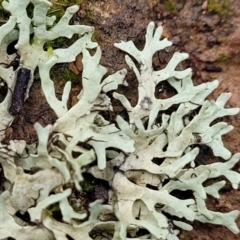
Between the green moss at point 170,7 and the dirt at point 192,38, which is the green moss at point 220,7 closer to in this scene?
the dirt at point 192,38

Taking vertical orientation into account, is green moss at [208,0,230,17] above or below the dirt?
above

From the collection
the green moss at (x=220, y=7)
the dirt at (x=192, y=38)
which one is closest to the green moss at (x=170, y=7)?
the dirt at (x=192, y=38)

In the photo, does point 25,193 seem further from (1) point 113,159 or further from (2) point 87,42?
(2) point 87,42

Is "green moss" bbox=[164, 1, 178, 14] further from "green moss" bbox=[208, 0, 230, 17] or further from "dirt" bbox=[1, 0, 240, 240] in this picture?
"green moss" bbox=[208, 0, 230, 17]

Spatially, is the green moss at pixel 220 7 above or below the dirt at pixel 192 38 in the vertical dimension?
above

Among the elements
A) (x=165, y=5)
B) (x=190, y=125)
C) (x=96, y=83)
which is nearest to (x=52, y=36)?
(x=96, y=83)

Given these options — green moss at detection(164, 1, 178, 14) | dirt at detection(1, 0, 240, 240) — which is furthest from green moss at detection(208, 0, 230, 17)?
green moss at detection(164, 1, 178, 14)

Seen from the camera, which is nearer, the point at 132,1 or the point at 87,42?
the point at 87,42

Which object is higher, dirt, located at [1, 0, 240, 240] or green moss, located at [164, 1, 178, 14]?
green moss, located at [164, 1, 178, 14]
